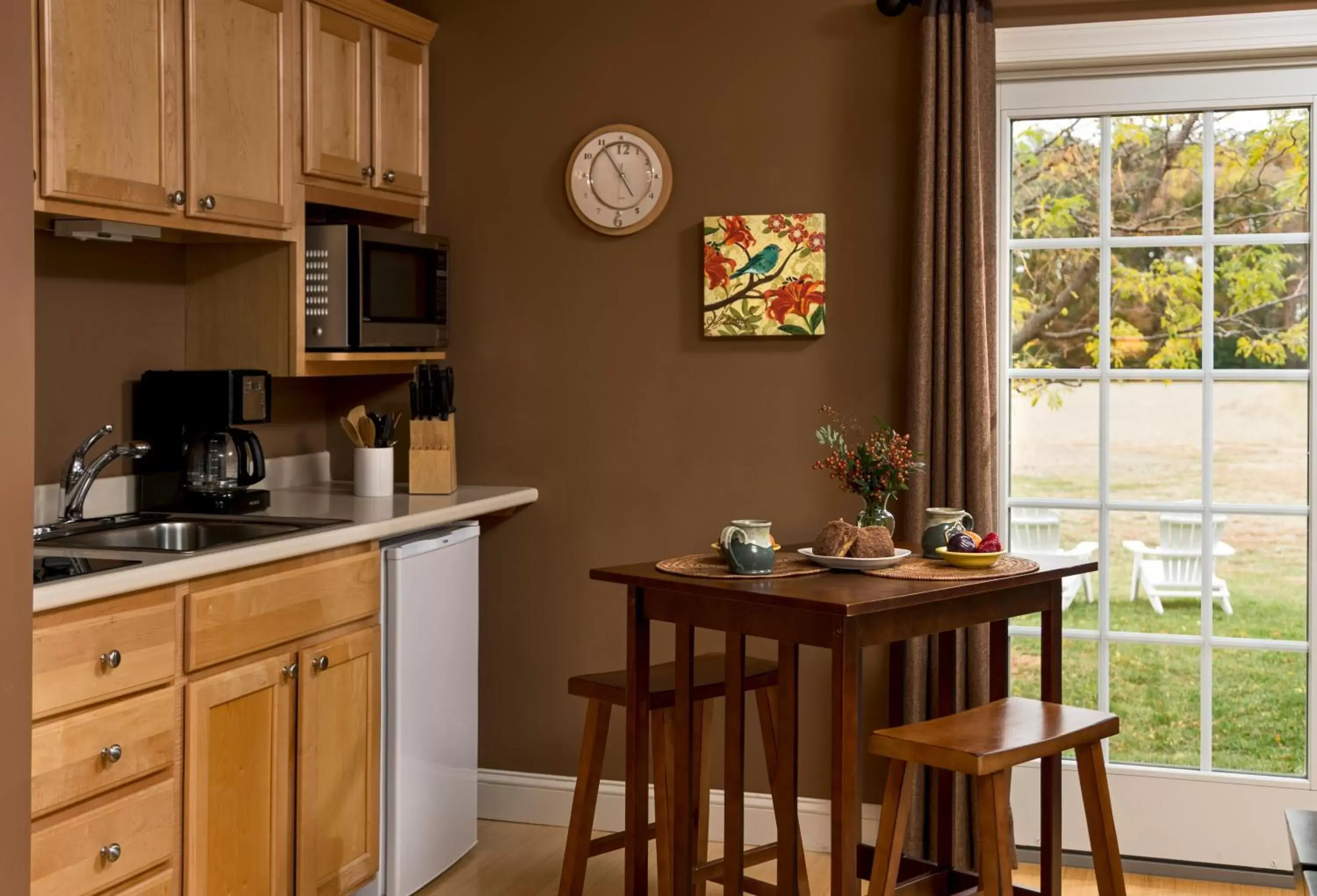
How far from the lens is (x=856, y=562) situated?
2713mm

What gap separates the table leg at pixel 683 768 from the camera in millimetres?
2762

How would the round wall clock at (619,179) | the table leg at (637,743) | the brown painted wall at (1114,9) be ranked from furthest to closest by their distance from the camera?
1. the round wall clock at (619,179)
2. the brown painted wall at (1114,9)
3. the table leg at (637,743)

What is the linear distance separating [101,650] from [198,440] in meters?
1.07

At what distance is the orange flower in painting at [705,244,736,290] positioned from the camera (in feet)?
12.2

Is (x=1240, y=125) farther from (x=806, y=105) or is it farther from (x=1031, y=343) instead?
(x=806, y=105)

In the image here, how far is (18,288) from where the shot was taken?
1113 mm

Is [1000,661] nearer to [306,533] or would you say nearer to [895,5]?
[306,533]

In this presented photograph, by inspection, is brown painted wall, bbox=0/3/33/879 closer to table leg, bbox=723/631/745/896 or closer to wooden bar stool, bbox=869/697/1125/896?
wooden bar stool, bbox=869/697/1125/896

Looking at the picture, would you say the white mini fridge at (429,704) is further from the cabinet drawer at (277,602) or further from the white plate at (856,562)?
the white plate at (856,562)

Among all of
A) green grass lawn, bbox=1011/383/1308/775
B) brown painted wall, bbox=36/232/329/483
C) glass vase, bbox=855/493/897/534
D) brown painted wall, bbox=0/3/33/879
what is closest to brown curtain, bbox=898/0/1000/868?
green grass lawn, bbox=1011/383/1308/775

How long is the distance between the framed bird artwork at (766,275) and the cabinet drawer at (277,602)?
47.6 inches

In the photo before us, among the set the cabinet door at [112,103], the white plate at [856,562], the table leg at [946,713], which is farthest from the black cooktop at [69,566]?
the table leg at [946,713]

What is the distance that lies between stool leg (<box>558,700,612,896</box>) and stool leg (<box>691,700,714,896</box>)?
0.24m

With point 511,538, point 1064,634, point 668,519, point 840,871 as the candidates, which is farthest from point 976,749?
point 511,538
